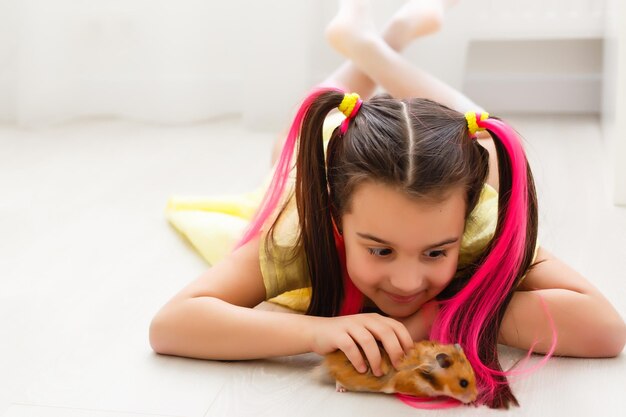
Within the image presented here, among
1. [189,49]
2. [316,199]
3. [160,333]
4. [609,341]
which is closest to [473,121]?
[316,199]

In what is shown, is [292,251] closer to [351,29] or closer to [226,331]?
[226,331]

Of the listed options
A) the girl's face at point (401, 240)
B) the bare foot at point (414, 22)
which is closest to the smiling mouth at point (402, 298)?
the girl's face at point (401, 240)

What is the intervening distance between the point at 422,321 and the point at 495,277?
4.1 inches

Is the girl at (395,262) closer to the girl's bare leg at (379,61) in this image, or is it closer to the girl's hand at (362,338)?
the girl's hand at (362,338)

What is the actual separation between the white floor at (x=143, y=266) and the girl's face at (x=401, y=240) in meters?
0.13

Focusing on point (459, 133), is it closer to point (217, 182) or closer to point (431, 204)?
point (431, 204)

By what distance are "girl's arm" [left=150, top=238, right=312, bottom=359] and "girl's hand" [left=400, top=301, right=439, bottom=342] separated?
0.12m

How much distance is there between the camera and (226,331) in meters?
1.13

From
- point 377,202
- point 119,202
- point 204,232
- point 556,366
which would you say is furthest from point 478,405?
point 119,202

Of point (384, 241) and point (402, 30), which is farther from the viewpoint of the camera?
point (402, 30)

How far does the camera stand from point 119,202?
1836mm

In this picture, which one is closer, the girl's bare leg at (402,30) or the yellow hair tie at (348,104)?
the yellow hair tie at (348,104)

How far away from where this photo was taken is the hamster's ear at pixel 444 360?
1012 millimetres

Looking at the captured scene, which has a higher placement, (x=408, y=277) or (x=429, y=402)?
(x=408, y=277)
